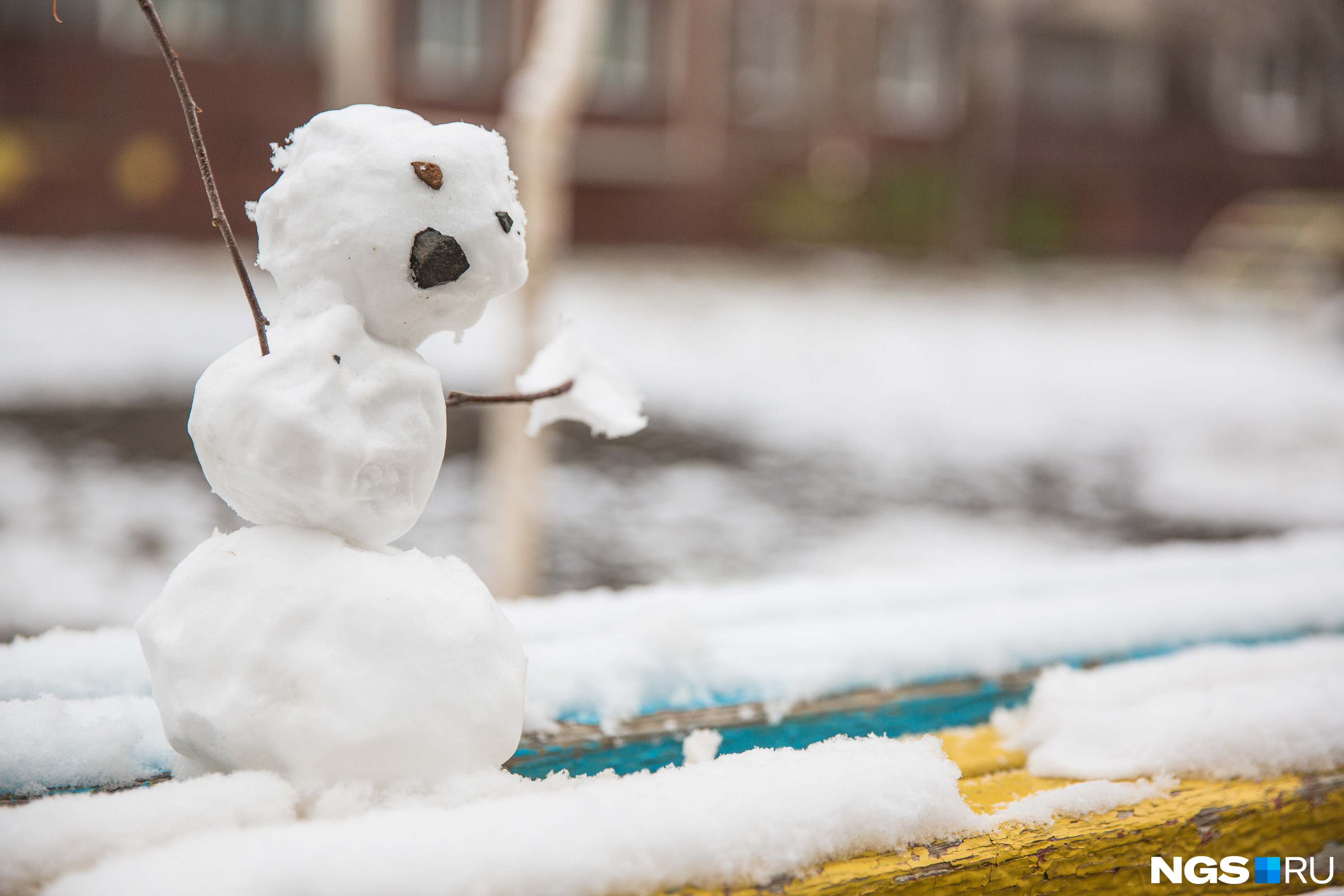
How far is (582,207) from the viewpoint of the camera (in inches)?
502

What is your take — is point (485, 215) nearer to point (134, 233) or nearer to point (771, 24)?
point (134, 233)

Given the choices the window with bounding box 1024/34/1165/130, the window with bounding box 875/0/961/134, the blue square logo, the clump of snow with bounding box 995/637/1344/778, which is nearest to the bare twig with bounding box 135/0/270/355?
the clump of snow with bounding box 995/637/1344/778

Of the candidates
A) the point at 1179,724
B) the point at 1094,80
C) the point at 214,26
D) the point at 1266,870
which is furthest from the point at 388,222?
the point at 1094,80

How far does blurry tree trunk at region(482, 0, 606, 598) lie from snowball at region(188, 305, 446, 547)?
75.9 inches

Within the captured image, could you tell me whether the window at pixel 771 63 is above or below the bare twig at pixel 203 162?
above

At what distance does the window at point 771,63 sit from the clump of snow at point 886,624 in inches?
479

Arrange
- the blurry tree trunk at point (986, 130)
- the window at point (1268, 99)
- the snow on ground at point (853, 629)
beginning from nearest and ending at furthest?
the snow on ground at point (853, 629), the blurry tree trunk at point (986, 130), the window at point (1268, 99)

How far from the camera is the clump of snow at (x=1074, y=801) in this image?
100 centimetres

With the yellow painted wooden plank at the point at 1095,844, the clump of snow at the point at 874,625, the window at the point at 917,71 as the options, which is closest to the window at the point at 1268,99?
the window at the point at 917,71

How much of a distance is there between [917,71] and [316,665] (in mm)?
14701

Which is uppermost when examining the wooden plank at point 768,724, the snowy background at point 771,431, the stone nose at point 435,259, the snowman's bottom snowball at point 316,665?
the stone nose at point 435,259

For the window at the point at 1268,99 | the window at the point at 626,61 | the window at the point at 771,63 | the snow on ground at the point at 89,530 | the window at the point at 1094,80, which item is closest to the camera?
the snow on ground at the point at 89,530

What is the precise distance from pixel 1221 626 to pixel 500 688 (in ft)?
3.91

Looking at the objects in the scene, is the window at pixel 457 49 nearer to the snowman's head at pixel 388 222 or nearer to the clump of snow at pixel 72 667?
the clump of snow at pixel 72 667
